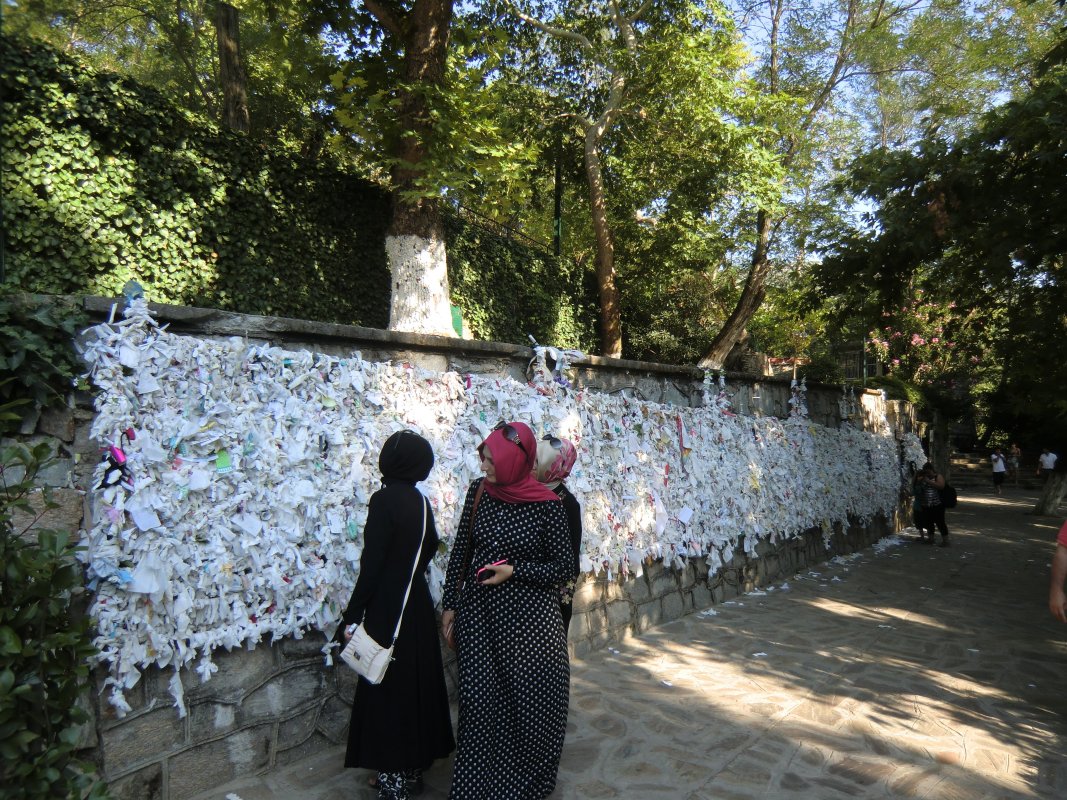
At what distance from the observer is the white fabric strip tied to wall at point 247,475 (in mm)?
3188

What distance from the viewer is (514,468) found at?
138 inches

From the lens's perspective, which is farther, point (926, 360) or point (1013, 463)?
point (1013, 463)

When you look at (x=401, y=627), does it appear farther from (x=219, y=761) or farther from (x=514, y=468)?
(x=219, y=761)

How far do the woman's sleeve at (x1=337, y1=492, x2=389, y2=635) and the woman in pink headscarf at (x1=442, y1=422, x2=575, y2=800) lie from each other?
1.46 ft

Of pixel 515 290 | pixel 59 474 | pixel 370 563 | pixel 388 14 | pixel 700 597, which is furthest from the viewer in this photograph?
pixel 515 290

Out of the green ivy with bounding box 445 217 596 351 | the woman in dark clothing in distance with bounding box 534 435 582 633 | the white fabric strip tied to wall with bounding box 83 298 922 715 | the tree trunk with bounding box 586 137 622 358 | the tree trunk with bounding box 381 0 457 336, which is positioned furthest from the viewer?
the tree trunk with bounding box 586 137 622 358

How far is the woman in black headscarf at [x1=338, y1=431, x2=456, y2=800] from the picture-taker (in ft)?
11.1

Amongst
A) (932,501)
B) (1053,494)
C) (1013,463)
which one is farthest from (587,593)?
(1013,463)

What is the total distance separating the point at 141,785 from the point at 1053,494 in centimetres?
2004

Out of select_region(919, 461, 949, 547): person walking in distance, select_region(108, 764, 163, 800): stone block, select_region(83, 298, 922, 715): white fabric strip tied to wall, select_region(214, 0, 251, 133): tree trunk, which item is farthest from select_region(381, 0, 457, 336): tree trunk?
select_region(919, 461, 949, 547): person walking in distance

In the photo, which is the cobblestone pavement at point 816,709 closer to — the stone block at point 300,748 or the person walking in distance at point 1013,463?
the stone block at point 300,748

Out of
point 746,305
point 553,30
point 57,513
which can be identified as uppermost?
point 553,30

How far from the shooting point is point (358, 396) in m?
4.29

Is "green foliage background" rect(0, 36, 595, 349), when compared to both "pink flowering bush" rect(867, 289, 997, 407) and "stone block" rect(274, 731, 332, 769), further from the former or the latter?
"pink flowering bush" rect(867, 289, 997, 407)
